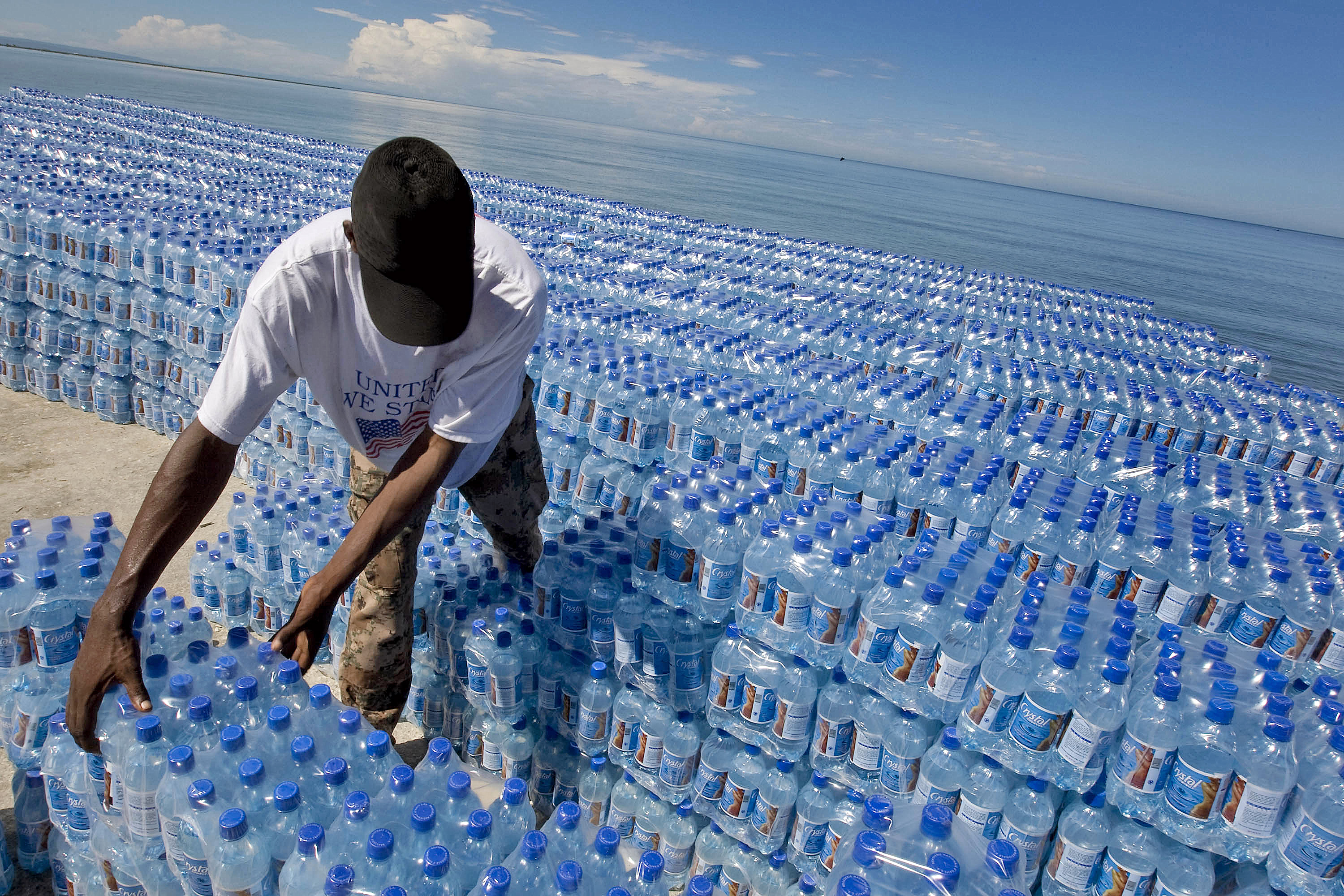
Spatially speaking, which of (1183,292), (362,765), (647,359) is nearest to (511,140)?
(1183,292)

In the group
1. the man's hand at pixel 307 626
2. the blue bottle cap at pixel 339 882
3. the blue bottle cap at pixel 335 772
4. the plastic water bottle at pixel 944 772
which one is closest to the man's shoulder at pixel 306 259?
the man's hand at pixel 307 626

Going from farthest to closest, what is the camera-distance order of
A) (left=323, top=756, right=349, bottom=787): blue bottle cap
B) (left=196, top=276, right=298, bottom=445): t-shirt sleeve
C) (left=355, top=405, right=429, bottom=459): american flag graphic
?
(left=355, top=405, right=429, bottom=459): american flag graphic
(left=196, top=276, right=298, bottom=445): t-shirt sleeve
(left=323, top=756, right=349, bottom=787): blue bottle cap

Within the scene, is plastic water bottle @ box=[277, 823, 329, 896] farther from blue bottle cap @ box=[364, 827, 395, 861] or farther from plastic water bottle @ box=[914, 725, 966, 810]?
plastic water bottle @ box=[914, 725, 966, 810]

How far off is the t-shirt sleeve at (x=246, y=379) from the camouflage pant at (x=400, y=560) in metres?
0.80

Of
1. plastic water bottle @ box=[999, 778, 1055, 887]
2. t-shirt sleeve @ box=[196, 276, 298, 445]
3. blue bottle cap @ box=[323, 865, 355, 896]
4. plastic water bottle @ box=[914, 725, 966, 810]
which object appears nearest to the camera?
blue bottle cap @ box=[323, 865, 355, 896]

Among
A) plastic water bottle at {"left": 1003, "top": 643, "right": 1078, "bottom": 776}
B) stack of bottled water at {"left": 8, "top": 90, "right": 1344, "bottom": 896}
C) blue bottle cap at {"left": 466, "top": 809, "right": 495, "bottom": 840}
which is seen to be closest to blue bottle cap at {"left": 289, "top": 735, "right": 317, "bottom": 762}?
stack of bottled water at {"left": 8, "top": 90, "right": 1344, "bottom": 896}

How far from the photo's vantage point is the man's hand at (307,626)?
2320 mm

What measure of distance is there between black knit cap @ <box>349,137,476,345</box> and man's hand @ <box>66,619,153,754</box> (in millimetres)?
1108

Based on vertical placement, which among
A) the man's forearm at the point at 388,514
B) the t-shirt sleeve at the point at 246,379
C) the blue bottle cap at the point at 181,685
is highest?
the t-shirt sleeve at the point at 246,379

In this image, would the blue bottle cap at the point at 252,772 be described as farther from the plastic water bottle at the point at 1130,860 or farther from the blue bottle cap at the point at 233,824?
the plastic water bottle at the point at 1130,860

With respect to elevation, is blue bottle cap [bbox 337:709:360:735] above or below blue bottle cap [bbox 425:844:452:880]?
below

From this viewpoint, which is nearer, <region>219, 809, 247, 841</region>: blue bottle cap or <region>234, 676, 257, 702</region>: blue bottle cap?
<region>219, 809, 247, 841</region>: blue bottle cap

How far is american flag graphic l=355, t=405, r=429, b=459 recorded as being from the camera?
273 centimetres

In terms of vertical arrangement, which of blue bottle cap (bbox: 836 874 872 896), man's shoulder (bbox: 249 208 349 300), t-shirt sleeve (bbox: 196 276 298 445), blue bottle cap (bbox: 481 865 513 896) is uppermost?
man's shoulder (bbox: 249 208 349 300)
